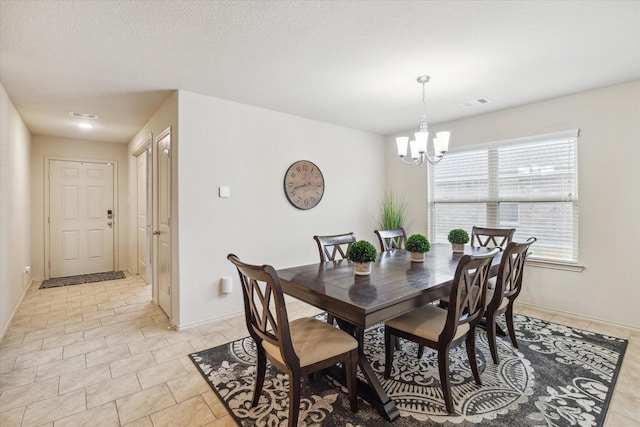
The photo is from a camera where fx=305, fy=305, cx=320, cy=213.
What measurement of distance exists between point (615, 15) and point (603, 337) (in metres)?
2.63

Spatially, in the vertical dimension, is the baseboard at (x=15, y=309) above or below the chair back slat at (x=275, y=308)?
below

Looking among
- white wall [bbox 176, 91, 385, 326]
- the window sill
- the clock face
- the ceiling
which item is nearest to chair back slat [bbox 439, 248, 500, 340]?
the ceiling

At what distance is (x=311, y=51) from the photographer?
2301 millimetres

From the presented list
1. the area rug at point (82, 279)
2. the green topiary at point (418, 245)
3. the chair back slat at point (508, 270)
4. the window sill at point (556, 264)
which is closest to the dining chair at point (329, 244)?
the green topiary at point (418, 245)

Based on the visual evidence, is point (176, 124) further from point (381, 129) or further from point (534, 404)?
point (534, 404)

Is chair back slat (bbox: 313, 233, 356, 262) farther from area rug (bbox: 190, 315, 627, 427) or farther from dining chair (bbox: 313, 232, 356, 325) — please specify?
area rug (bbox: 190, 315, 627, 427)

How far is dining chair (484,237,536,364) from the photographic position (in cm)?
216

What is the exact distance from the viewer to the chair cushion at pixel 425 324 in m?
1.89

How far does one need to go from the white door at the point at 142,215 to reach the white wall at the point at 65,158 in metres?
0.80

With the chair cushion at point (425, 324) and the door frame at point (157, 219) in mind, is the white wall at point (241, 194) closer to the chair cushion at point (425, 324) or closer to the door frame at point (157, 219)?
the door frame at point (157, 219)

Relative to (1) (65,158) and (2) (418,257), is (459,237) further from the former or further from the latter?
(1) (65,158)

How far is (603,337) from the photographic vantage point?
278 cm

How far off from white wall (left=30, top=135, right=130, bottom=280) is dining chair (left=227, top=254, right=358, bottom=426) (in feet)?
16.6

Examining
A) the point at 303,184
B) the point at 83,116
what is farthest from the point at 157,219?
the point at 303,184
